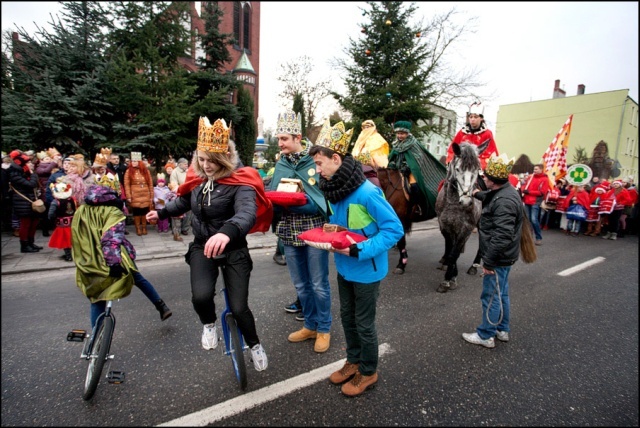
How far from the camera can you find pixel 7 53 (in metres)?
9.20

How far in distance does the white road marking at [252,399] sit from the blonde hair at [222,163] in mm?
1885

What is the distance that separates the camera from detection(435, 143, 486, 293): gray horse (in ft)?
16.4

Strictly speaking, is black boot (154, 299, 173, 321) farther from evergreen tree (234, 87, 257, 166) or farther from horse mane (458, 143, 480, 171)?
evergreen tree (234, 87, 257, 166)

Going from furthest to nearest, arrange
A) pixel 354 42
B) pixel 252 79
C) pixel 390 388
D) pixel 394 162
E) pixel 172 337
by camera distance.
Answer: pixel 252 79 → pixel 354 42 → pixel 394 162 → pixel 172 337 → pixel 390 388

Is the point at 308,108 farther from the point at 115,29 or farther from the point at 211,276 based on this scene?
the point at 211,276

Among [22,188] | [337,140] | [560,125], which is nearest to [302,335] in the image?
[337,140]

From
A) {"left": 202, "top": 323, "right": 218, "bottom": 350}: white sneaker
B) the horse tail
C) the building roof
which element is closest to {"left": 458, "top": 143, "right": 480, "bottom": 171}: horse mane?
the horse tail

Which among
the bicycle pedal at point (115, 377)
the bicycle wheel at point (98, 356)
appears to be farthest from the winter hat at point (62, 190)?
the bicycle pedal at point (115, 377)

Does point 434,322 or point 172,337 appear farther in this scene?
point 434,322

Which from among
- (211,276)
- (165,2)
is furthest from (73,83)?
(211,276)

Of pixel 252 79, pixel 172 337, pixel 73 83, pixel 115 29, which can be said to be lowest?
pixel 172 337

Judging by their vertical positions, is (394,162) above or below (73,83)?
below

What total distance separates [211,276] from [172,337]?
1488mm

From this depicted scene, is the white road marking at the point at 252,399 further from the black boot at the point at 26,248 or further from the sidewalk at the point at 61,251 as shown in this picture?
the black boot at the point at 26,248
